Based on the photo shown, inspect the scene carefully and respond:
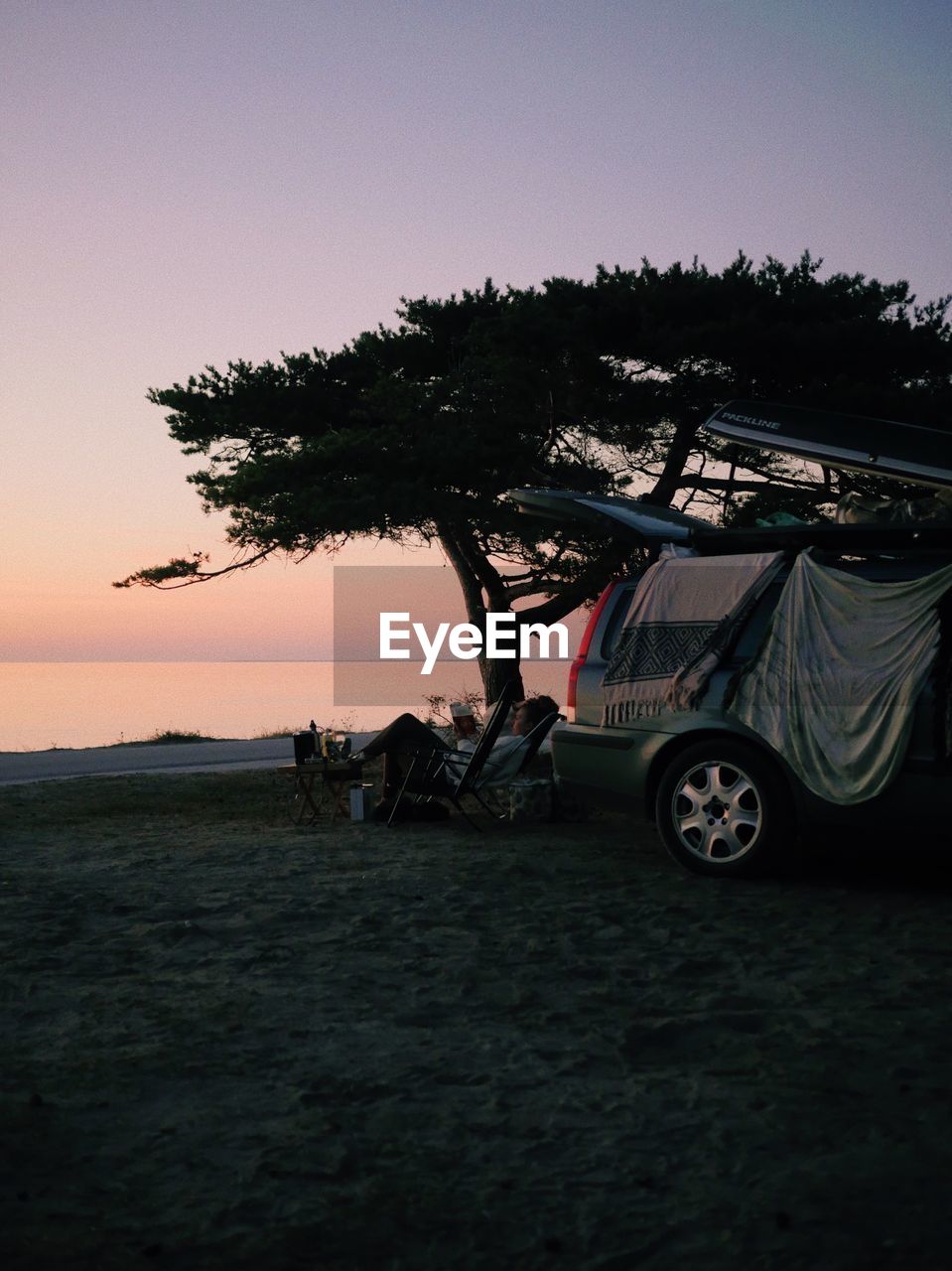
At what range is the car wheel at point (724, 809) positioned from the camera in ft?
23.6

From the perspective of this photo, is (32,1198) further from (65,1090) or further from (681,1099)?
(681,1099)

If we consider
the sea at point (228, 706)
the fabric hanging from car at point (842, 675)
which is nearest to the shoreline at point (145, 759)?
the sea at point (228, 706)

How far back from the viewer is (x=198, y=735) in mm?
24688

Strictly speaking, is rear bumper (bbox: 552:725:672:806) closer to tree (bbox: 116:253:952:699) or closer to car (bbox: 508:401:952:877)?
car (bbox: 508:401:952:877)

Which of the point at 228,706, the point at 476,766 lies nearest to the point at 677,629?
the point at 476,766

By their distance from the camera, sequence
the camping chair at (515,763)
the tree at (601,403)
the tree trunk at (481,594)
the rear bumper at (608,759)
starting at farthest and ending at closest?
the tree trunk at (481,594)
the tree at (601,403)
the camping chair at (515,763)
the rear bumper at (608,759)

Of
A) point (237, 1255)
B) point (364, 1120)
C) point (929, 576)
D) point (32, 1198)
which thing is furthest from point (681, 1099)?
point (929, 576)

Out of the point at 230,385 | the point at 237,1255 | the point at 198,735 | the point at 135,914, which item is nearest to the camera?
the point at 237,1255

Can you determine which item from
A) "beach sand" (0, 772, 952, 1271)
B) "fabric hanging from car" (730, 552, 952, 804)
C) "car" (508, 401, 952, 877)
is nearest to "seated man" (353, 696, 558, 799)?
"car" (508, 401, 952, 877)

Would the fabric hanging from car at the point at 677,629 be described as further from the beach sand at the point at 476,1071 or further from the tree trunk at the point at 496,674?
the tree trunk at the point at 496,674

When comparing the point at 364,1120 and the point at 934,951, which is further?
the point at 934,951

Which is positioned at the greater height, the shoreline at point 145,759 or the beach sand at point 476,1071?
the shoreline at point 145,759

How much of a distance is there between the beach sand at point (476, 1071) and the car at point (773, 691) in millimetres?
473

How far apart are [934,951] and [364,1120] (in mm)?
3095
